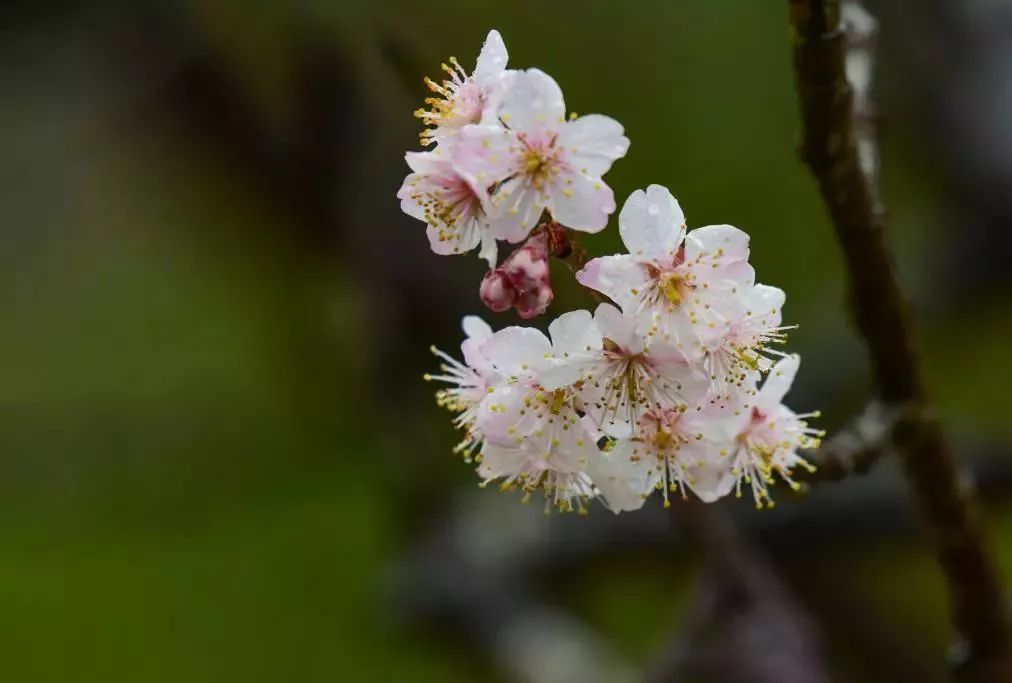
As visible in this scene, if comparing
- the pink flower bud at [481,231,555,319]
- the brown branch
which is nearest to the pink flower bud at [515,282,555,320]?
the pink flower bud at [481,231,555,319]

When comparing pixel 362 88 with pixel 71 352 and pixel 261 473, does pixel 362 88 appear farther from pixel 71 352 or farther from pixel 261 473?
pixel 71 352

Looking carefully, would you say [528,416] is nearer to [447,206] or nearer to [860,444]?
[447,206]

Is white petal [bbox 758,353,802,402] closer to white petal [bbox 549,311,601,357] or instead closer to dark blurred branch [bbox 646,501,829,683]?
white petal [bbox 549,311,601,357]

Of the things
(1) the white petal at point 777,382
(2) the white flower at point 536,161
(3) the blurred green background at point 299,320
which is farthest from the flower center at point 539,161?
(3) the blurred green background at point 299,320

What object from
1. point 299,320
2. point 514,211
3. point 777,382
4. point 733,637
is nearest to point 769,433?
point 777,382

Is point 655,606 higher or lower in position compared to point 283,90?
lower

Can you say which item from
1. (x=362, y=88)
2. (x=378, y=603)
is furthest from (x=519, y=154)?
(x=378, y=603)
